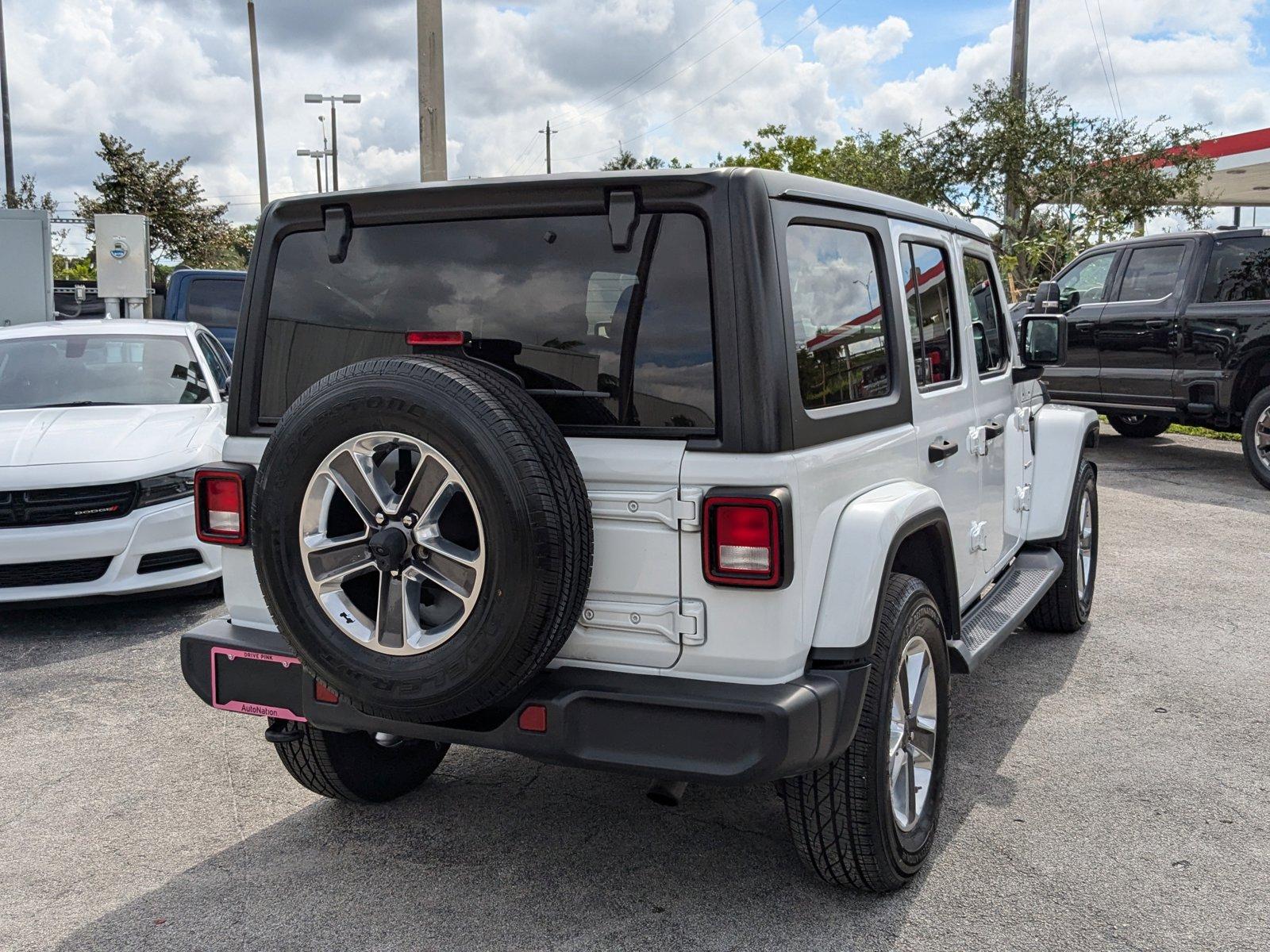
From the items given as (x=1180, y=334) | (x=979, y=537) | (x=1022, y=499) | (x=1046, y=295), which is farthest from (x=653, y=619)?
(x=1180, y=334)

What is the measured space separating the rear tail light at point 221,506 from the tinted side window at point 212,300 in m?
11.5

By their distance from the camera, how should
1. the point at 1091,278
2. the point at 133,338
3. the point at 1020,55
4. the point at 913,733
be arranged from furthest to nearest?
1. the point at 1020,55
2. the point at 1091,278
3. the point at 133,338
4. the point at 913,733

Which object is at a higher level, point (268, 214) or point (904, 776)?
point (268, 214)

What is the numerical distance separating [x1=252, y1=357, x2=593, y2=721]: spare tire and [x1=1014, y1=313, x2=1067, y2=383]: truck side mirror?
3.03m

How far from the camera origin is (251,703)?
10.5ft

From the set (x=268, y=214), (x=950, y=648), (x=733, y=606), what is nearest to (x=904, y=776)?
(x=950, y=648)

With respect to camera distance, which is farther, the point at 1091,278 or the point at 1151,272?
the point at 1091,278

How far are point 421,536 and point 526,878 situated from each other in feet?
3.97

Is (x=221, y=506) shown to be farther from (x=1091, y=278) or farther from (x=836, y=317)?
(x=1091, y=278)

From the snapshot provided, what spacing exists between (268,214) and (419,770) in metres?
1.87

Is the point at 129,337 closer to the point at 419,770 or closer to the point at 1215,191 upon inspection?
the point at 419,770

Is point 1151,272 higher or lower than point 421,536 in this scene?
higher

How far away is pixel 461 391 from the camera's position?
2623 millimetres

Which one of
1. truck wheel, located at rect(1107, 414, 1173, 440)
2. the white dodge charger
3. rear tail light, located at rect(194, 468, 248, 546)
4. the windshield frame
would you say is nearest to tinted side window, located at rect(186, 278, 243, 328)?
the windshield frame
